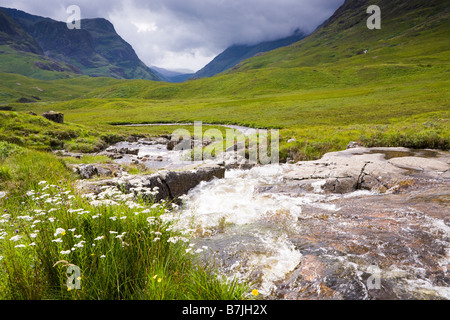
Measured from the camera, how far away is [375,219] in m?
7.86

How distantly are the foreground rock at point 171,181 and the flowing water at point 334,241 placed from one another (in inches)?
61.3

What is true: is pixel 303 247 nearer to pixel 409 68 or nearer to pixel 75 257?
pixel 75 257

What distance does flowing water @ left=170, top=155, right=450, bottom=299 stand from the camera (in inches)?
192

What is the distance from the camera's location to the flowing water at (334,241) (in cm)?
488

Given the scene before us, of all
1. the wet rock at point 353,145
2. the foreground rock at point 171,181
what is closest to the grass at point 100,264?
the foreground rock at point 171,181

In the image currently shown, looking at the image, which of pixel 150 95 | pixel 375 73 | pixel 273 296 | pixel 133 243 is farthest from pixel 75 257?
pixel 150 95

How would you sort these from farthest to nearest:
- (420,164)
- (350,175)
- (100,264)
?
(420,164), (350,175), (100,264)

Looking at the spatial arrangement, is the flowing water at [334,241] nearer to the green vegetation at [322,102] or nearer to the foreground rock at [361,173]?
the foreground rock at [361,173]

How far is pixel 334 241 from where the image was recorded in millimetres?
Answer: 6629

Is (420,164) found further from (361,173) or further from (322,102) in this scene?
(322,102)

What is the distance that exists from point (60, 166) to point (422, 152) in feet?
74.7

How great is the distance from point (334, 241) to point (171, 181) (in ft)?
27.8

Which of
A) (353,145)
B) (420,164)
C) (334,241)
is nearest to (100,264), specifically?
(334,241)

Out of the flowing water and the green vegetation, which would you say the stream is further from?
the green vegetation
